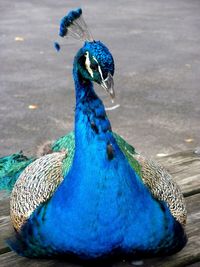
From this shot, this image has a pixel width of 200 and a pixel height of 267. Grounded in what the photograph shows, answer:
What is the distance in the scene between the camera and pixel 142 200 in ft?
5.45

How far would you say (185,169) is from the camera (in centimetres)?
224

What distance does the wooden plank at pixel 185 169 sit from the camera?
6.91 ft

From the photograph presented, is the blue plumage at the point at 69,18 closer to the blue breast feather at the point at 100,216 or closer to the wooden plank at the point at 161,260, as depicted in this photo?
the blue breast feather at the point at 100,216

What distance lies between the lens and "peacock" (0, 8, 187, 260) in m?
1.60

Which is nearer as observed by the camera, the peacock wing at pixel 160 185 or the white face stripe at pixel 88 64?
the white face stripe at pixel 88 64

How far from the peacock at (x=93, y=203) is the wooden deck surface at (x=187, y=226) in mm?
30

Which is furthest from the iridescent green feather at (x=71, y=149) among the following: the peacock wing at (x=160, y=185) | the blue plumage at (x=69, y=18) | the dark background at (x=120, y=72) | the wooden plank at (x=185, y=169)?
the dark background at (x=120, y=72)

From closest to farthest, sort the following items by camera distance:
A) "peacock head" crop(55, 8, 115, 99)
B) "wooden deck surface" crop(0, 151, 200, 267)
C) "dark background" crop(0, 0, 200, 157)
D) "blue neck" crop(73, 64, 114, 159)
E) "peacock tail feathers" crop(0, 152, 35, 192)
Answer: "peacock head" crop(55, 8, 115, 99) → "blue neck" crop(73, 64, 114, 159) → "wooden deck surface" crop(0, 151, 200, 267) → "peacock tail feathers" crop(0, 152, 35, 192) → "dark background" crop(0, 0, 200, 157)

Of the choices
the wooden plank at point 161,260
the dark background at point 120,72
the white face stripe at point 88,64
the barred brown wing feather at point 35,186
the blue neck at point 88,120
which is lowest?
the dark background at point 120,72

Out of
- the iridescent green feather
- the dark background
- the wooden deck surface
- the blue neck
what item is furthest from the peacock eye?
the dark background

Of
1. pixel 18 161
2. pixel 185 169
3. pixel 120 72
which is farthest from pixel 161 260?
pixel 120 72

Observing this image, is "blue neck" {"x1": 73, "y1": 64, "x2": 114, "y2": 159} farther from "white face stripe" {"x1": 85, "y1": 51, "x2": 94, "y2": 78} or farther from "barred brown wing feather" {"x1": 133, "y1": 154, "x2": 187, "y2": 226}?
"barred brown wing feather" {"x1": 133, "y1": 154, "x2": 187, "y2": 226}

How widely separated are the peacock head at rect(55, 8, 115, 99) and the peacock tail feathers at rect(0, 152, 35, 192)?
582 millimetres

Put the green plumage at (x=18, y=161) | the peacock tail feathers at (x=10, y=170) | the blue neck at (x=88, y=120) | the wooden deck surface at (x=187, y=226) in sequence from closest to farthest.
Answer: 1. the blue neck at (x=88, y=120)
2. the wooden deck surface at (x=187, y=226)
3. the green plumage at (x=18, y=161)
4. the peacock tail feathers at (x=10, y=170)
